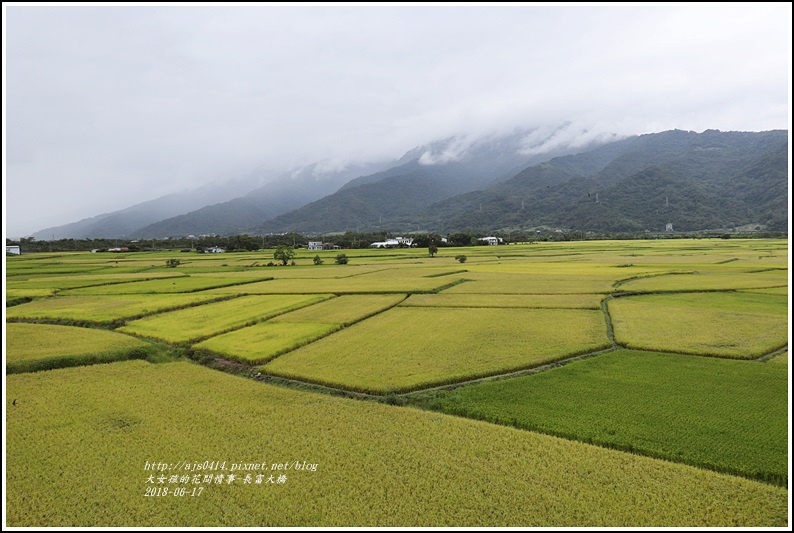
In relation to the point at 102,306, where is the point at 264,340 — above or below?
below

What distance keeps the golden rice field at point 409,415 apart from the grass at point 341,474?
49 millimetres

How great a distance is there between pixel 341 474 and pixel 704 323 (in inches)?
903

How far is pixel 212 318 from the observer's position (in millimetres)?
28156

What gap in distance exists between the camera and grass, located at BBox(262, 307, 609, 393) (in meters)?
16.8

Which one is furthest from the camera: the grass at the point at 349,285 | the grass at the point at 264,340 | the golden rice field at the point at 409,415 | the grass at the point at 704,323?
the grass at the point at 349,285

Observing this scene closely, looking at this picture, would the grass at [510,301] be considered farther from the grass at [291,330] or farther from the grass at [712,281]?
the grass at [712,281]

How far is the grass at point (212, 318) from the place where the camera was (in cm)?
2420

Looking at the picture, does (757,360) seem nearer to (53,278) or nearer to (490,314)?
(490,314)

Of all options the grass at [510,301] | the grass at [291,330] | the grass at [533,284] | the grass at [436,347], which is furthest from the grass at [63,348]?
the grass at [533,284]

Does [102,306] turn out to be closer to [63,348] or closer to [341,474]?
[63,348]

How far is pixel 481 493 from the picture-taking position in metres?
9.26

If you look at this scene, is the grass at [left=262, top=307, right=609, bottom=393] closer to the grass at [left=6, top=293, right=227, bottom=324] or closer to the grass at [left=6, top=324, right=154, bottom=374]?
the grass at [left=6, top=324, right=154, bottom=374]

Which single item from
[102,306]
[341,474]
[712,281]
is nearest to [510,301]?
[712,281]

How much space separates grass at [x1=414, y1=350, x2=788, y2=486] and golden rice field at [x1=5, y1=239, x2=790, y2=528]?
0.25ft
